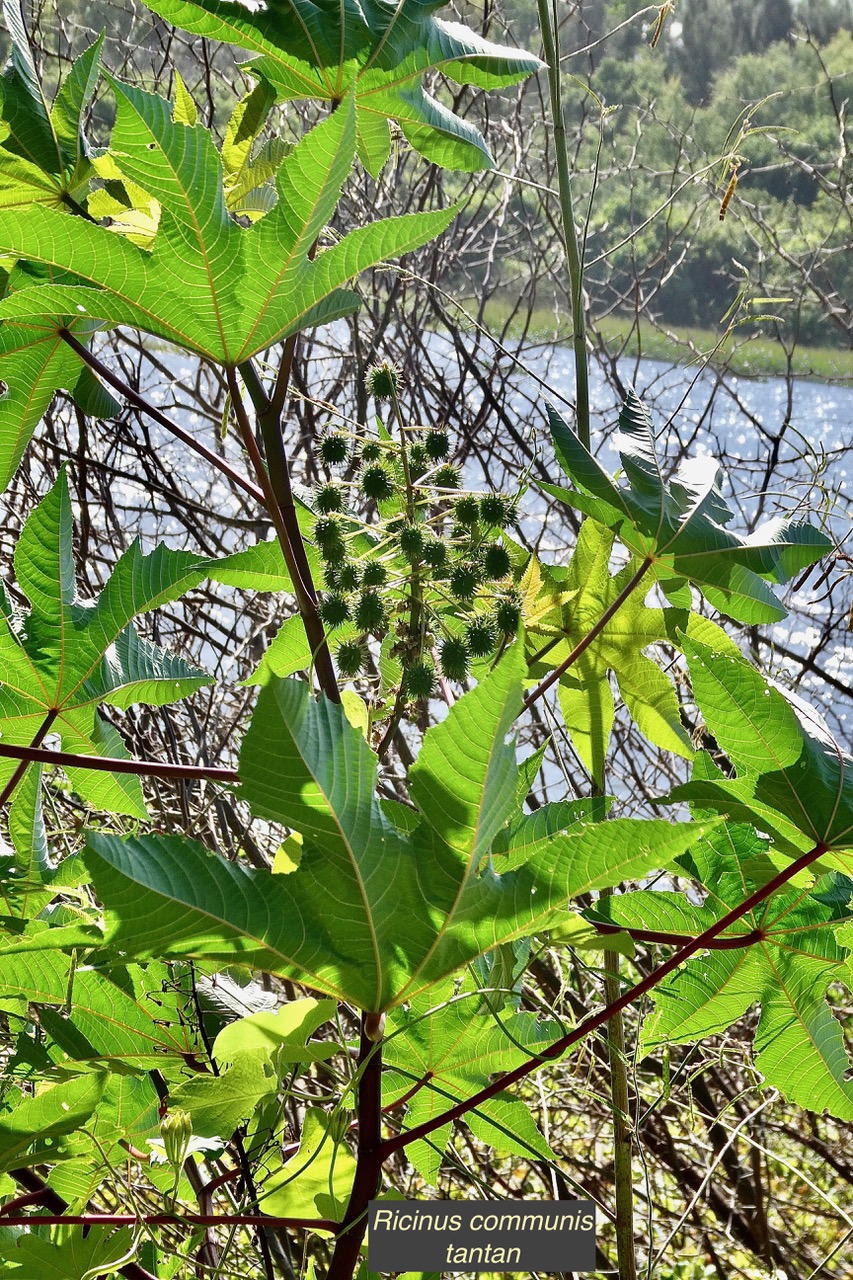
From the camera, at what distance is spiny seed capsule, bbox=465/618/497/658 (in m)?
0.56

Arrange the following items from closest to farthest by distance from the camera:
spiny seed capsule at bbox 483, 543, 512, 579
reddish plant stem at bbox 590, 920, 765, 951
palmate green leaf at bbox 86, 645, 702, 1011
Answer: palmate green leaf at bbox 86, 645, 702, 1011
reddish plant stem at bbox 590, 920, 765, 951
spiny seed capsule at bbox 483, 543, 512, 579

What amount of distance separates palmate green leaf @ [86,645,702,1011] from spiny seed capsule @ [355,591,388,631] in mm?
147

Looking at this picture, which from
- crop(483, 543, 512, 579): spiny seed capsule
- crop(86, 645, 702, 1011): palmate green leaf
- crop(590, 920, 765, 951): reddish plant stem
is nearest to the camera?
crop(86, 645, 702, 1011): palmate green leaf

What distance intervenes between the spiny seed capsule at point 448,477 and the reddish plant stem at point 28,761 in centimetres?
26

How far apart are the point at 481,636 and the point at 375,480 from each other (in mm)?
108

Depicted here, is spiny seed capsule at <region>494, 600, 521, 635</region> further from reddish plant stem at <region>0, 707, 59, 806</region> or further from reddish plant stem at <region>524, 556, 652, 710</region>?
reddish plant stem at <region>0, 707, 59, 806</region>

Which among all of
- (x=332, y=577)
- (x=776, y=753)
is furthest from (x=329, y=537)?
(x=776, y=753)

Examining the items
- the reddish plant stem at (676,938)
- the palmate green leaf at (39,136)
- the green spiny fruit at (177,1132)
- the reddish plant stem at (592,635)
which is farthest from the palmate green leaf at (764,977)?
the palmate green leaf at (39,136)

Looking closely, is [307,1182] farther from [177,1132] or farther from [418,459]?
[418,459]

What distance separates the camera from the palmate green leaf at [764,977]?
496 mm

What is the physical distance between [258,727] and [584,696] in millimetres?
342

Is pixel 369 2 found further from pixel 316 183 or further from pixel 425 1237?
pixel 425 1237

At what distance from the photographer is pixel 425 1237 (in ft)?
1.30

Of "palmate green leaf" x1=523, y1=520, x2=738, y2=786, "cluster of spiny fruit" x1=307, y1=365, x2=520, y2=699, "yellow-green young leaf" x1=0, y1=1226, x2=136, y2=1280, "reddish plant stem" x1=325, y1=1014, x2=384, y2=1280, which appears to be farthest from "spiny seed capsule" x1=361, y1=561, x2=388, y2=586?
"yellow-green young leaf" x1=0, y1=1226, x2=136, y2=1280
